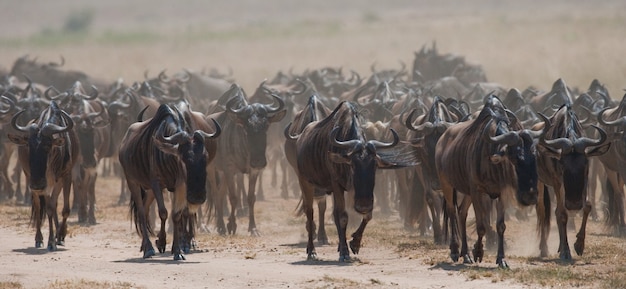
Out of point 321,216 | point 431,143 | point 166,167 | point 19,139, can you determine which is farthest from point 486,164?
point 19,139

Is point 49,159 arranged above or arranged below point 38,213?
above

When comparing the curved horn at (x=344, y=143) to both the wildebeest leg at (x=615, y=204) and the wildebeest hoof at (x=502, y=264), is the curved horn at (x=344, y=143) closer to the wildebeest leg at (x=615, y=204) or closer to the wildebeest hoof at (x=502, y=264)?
the wildebeest hoof at (x=502, y=264)

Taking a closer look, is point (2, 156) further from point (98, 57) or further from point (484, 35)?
point (484, 35)

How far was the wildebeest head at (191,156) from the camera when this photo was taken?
12.6 m

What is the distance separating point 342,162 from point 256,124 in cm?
395

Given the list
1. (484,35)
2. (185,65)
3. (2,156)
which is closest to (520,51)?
(484,35)

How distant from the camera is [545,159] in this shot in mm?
13172

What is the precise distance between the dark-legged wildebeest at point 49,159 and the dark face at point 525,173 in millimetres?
5173

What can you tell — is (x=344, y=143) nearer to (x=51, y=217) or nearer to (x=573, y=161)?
(x=573, y=161)

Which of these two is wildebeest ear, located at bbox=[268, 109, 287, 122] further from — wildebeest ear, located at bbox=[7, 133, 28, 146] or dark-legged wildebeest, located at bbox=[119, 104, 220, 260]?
wildebeest ear, located at bbox=[7, 133, 28, 146]

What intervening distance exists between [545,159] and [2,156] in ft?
35.1

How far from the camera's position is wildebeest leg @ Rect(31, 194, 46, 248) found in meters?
14.0

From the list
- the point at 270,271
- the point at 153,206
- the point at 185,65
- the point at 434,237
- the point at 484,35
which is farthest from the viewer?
the point at 484,35

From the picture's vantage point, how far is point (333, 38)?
74250 millimetres
